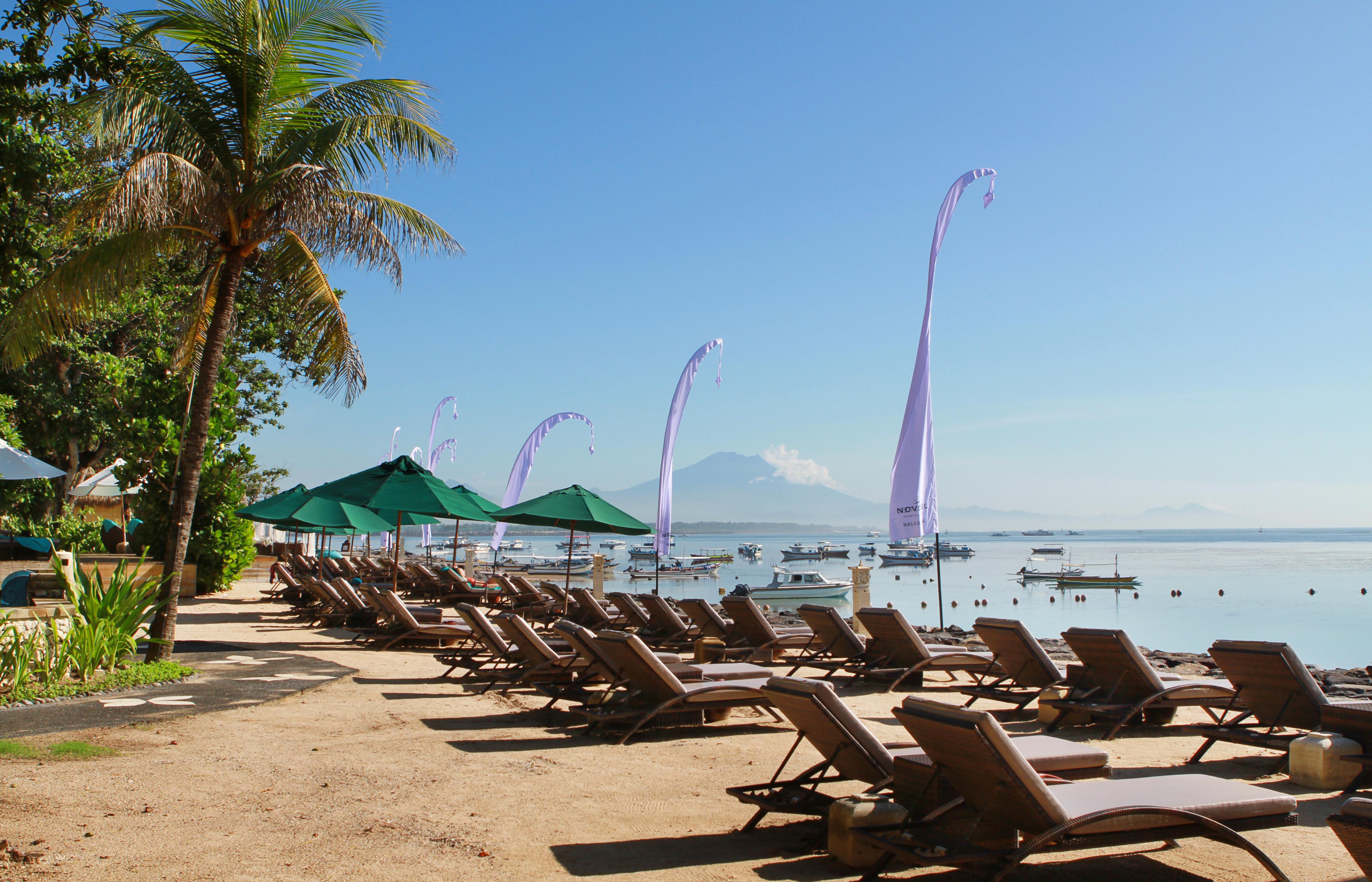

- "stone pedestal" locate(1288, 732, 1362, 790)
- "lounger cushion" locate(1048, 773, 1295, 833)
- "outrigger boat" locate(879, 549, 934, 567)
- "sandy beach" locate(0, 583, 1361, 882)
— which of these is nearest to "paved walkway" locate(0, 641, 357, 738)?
"sandy beach" locate(0, 583, 1361, 882)

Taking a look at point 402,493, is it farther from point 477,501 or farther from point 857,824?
point 857,824

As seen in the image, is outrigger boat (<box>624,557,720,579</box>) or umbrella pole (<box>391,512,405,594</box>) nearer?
umbrella pole (<box>391,512,405,594</box>)

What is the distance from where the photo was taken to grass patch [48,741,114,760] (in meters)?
5.32

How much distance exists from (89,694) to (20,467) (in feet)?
17.5

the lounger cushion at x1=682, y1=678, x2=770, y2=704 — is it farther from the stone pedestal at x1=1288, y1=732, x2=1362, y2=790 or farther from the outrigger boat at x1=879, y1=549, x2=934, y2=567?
the outrigger boat at x1=879, y1=549, x2=934, y2=567

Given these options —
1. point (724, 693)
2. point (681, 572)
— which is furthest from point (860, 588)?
point (681, 572)

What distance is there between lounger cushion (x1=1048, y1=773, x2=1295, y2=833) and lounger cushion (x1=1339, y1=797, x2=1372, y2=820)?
25.3 inches

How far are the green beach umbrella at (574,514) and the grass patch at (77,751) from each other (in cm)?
751

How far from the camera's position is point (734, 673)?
6.88 meters

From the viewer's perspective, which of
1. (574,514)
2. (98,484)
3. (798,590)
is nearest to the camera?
(574,514)

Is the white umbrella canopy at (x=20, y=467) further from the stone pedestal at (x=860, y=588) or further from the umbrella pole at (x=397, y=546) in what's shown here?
the stone pedestal at (x=860, y=588)

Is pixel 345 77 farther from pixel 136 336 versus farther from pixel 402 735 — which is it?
pixel 136 336

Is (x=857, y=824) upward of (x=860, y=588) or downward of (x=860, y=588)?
downward

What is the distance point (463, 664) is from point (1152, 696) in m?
6.15
